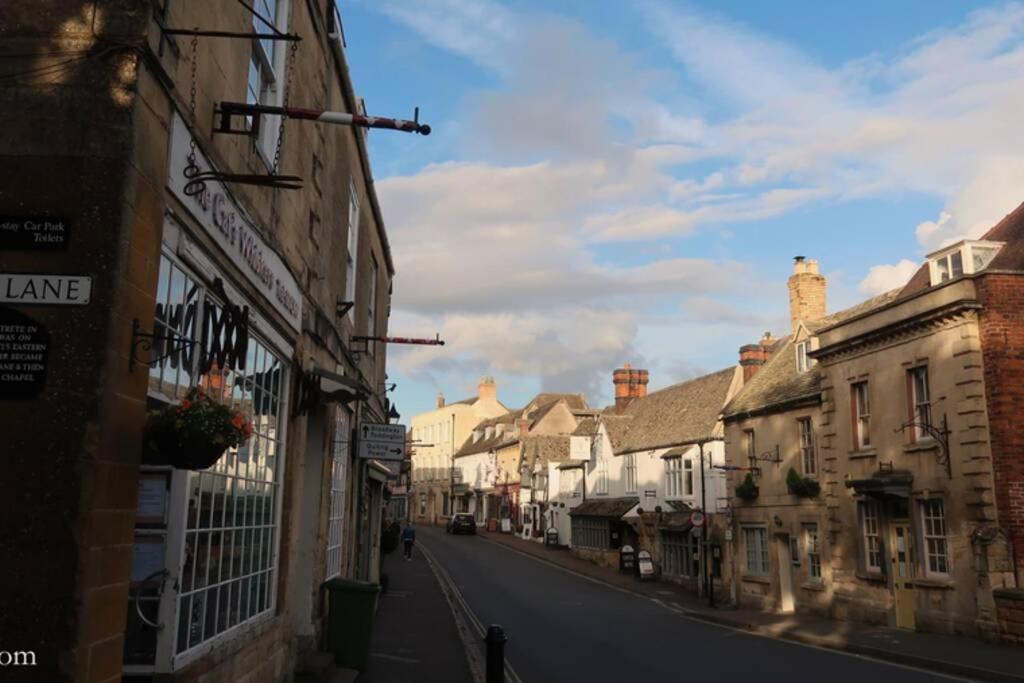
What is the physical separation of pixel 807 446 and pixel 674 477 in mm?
12411

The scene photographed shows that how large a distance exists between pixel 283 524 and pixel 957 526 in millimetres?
15163

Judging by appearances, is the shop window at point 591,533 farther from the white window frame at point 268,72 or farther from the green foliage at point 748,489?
the white window frame at point 268,72

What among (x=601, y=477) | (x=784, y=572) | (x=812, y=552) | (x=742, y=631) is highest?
(x=601, y=477)

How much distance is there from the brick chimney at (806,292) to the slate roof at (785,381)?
76 cm

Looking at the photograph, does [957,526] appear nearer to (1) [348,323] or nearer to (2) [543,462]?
(1) [348,323]

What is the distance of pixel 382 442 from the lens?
13469 mm

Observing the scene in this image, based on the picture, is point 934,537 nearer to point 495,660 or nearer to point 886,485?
point 886,485

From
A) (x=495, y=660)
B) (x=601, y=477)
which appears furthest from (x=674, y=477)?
(x=495, y=660)

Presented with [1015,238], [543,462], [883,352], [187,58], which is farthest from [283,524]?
[543,462]

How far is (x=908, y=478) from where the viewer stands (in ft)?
63.1

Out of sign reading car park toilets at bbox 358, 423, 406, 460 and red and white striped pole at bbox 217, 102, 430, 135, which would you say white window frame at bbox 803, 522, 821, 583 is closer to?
sign reading car park toilets at bbox 358, 423, 406, 460

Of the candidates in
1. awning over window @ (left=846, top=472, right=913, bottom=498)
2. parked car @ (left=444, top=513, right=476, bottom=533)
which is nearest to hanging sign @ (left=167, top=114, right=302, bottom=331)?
awning over window @ (left=846, top=472, right=913, bottom=498)

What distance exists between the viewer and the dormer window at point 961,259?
64.7 feet

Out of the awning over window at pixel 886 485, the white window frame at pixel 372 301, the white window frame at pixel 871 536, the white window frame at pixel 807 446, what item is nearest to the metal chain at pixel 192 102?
the white window frame at pixel 372 301
